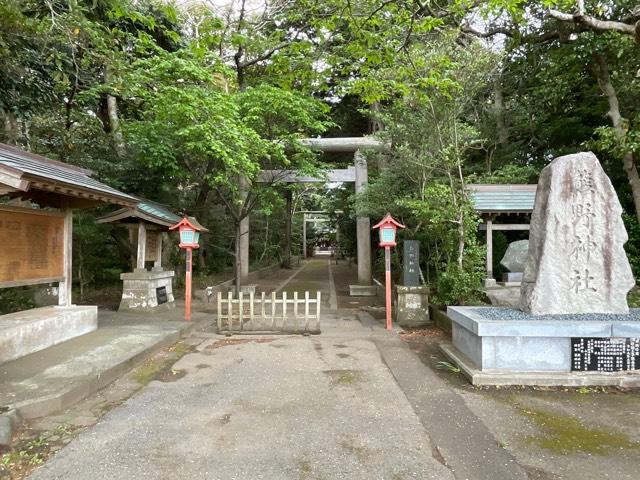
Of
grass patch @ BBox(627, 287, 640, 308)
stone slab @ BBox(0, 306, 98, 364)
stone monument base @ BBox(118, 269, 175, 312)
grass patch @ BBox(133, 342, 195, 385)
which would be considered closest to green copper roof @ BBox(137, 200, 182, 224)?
stone monument base @ BBox(118, 269, 175, 312)

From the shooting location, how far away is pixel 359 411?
4.16 meters

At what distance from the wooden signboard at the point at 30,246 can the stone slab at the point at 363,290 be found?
1065 centimetres

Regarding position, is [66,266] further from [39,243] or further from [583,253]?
[583,253]

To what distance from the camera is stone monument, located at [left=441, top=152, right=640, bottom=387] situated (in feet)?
16.1

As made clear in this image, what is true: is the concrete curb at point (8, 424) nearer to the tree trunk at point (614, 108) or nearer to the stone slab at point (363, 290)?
the stone slab at point (363, 290)

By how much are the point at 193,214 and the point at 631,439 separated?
13.9 meters

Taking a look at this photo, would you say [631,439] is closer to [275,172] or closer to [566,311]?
[566,311]

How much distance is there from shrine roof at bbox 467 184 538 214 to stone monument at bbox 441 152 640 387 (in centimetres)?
572

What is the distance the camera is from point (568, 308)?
5461mm

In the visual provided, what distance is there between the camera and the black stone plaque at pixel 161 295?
10695mm

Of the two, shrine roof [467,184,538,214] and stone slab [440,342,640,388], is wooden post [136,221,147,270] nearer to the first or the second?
stone slab [440,342,640,388]

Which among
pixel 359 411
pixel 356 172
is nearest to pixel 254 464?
pixel 359 411

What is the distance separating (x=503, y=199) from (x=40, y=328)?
1223 centimetres

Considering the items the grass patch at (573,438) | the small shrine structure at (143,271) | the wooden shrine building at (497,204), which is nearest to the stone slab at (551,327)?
the grass patch at (573,438)
